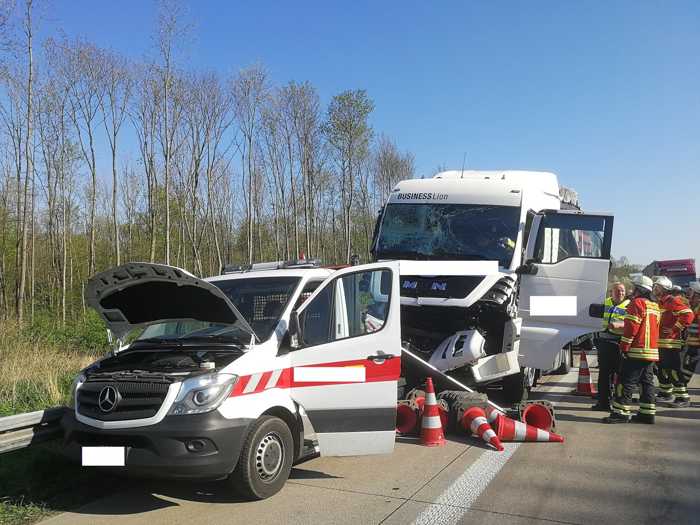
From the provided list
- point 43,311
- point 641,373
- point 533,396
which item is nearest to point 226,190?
point 43,311

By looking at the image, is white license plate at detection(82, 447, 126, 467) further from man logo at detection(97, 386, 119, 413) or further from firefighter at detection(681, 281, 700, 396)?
firefighter at detection(681, 281, 700, 396)

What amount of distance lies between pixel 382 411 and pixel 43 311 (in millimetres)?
18081

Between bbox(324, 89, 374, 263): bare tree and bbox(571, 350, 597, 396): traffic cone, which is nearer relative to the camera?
bbox(571, 350, 597, 396): traffic cone

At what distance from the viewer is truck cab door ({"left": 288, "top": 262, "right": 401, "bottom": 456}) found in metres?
4.91

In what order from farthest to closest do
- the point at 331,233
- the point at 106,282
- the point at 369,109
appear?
the point at 331,233 < the point at 369,109 < the point at 106,282

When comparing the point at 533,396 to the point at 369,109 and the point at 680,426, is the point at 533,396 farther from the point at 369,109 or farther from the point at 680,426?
the point at 369,109

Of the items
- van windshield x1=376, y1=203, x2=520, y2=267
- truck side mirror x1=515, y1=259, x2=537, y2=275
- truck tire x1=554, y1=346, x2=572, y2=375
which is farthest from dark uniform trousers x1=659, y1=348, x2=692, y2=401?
van windshield x1=376, y1=203, x2=520, y2=267

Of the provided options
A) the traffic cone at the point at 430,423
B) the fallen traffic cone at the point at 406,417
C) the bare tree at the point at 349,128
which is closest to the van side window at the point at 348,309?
the traffic cone at the point at 430,423

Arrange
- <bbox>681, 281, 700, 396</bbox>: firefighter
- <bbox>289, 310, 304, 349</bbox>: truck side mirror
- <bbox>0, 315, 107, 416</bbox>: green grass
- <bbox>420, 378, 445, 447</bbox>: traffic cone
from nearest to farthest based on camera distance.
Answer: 1. <bbox>289, 310, 304, 349</bbox>: truck side mirror
2. <bbox>420, 378, 445, 447</bbox>: traffic cone
3. <bbox>0, 315, 107, 416</bbox>: green grass
4. <bbox>681, 281, 700, 396</bbox>: firefighter

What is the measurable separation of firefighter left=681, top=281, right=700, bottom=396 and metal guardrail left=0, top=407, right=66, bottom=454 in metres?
8.46

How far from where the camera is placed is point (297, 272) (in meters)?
5.54

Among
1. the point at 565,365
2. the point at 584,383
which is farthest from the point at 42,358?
the point at 565,365

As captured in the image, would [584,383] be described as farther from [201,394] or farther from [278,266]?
[201,394]

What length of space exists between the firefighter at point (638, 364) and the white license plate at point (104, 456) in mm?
5984
